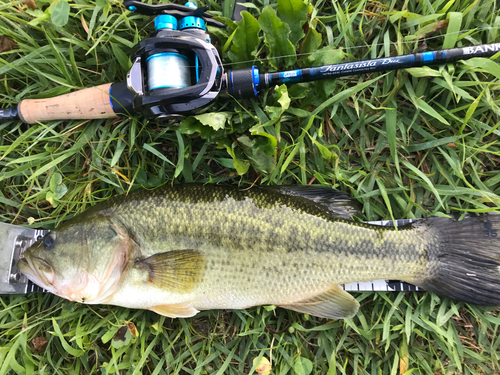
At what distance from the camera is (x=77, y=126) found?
8.30 feet

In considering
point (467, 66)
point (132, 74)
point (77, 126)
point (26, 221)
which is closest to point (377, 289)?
point (467, 66)

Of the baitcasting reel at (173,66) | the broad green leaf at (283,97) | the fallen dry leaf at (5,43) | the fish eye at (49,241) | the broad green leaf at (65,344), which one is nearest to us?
the baitcasting reel at (173,66)

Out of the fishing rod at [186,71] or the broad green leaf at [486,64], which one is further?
the broad green leaf at [486,64]

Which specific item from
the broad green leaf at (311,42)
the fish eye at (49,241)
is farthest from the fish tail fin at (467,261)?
the fish eye at (49,241)

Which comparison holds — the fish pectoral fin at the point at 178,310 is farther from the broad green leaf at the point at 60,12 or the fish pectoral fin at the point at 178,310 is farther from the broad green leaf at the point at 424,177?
the broad green leaf at the point at 60,12

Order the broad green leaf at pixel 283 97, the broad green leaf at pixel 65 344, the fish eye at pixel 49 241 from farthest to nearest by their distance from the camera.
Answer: the broad green leaf at pixel 65 344 → the fish eye at pixel 49 241 → the broad green leaf at pixel 283 97

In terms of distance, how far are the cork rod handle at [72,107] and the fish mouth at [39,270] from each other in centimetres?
105

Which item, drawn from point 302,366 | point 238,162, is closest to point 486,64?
point 238,162

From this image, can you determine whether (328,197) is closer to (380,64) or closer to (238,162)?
(238,162)

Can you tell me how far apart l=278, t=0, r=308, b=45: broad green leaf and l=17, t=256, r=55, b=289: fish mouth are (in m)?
2.37

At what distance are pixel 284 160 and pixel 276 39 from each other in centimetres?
87

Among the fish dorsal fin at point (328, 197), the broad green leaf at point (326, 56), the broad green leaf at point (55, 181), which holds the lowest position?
the fish dorsal fin at point (328, 197)

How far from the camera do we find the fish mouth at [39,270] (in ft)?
7.31

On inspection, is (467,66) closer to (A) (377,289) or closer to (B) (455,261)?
(B) (455,261)
